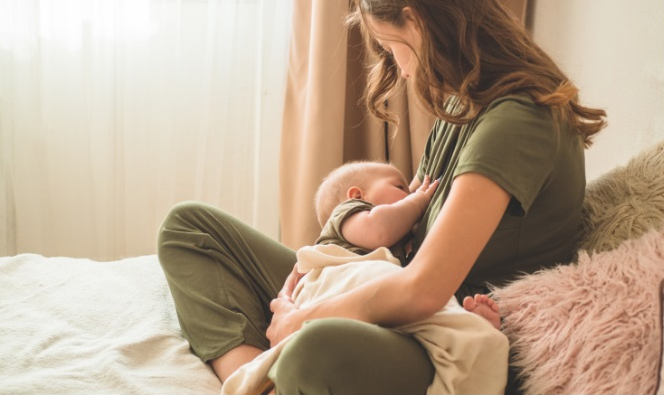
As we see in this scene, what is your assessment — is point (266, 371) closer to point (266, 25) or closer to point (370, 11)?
point (370, 11)

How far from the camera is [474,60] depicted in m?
1.28

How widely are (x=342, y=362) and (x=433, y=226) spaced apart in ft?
0.88

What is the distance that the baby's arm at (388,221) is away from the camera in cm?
146

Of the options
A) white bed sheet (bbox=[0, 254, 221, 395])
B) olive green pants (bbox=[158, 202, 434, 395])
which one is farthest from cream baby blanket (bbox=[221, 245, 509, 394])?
white bed sheet (bbox=[0, 254, 221, 395])

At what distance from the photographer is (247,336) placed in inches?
53.7

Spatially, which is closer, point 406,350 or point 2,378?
point 406,350

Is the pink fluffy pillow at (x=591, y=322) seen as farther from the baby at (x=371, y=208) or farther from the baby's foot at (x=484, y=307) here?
the baby at (x=371, y=208)

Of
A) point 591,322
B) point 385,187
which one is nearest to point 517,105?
point 591,322

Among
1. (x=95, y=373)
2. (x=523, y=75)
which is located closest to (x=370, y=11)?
(x=523, y=75)

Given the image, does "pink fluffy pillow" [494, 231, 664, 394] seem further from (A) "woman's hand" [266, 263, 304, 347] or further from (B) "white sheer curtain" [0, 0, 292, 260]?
(B) "white sheer curtain" [0, 0, 292, 260]

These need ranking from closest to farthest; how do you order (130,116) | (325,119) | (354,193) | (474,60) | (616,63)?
(474,60) < (354,193) < (616,63) < (325,119) < (130,116)

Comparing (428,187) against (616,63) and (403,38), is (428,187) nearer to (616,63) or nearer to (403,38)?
(403,38)

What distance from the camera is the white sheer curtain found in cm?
259

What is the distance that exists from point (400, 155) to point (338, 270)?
1.30m
